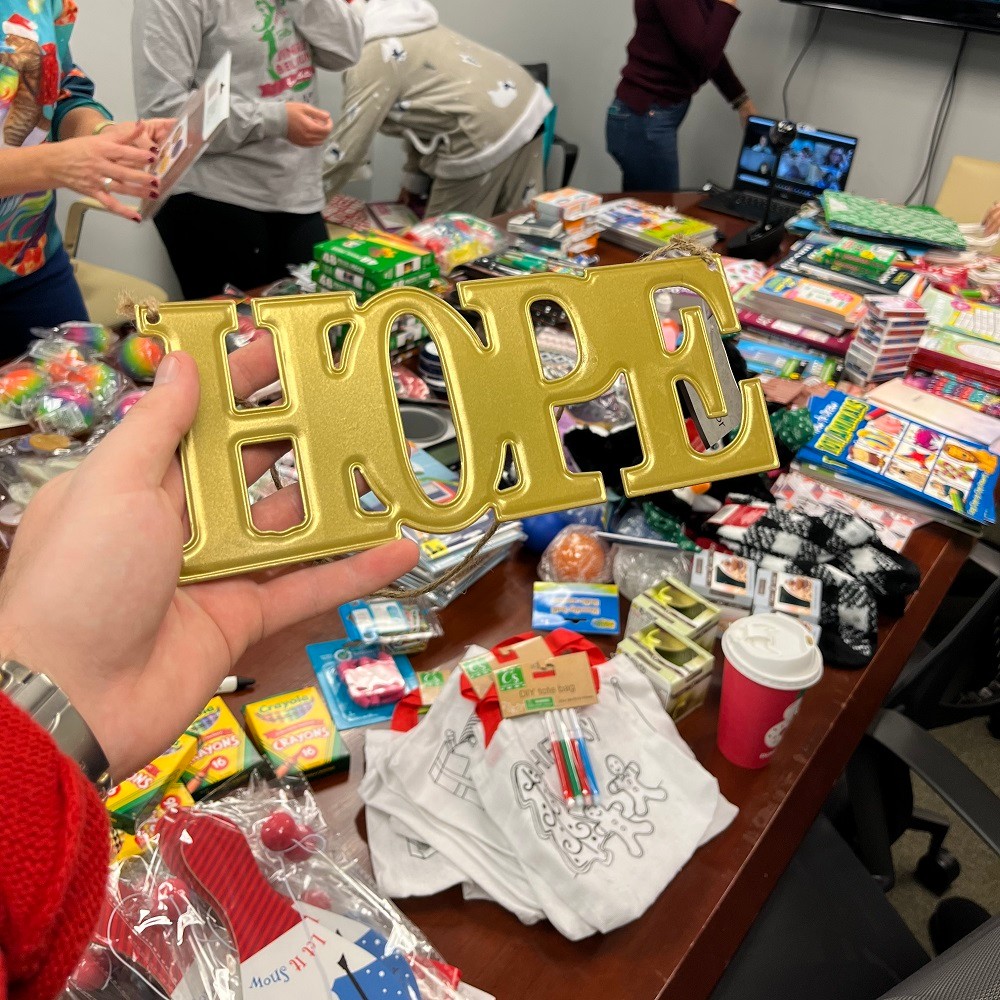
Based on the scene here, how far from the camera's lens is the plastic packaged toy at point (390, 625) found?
103cm

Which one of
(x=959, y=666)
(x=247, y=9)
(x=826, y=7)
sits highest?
(x=826, y=7)

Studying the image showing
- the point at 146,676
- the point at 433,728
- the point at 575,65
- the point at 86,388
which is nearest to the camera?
the point at 146,676

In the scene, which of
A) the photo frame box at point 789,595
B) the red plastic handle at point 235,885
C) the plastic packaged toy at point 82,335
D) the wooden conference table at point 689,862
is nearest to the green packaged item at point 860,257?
the wooden conference table at point 689,862

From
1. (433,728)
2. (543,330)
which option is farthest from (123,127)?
(433,728)

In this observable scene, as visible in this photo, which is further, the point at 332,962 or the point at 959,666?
the point at 959,666

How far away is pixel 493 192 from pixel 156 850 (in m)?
2.96

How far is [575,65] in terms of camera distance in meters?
4.72

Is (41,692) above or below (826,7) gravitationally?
below

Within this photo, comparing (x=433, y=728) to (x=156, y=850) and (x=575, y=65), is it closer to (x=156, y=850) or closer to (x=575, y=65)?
(x=156, y=850)

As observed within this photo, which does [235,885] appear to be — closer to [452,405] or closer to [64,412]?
[452,405]

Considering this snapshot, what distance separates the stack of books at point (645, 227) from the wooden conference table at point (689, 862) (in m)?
1.27

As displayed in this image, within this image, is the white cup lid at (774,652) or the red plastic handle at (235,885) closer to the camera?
the red plastic handle at (235,885)

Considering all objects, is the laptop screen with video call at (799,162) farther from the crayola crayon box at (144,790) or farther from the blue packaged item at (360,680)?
the crayola crayon box at (144,790)

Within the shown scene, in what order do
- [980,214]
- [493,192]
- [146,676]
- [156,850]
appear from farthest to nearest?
[493,192], [980,214], [156,850], [146,676]
